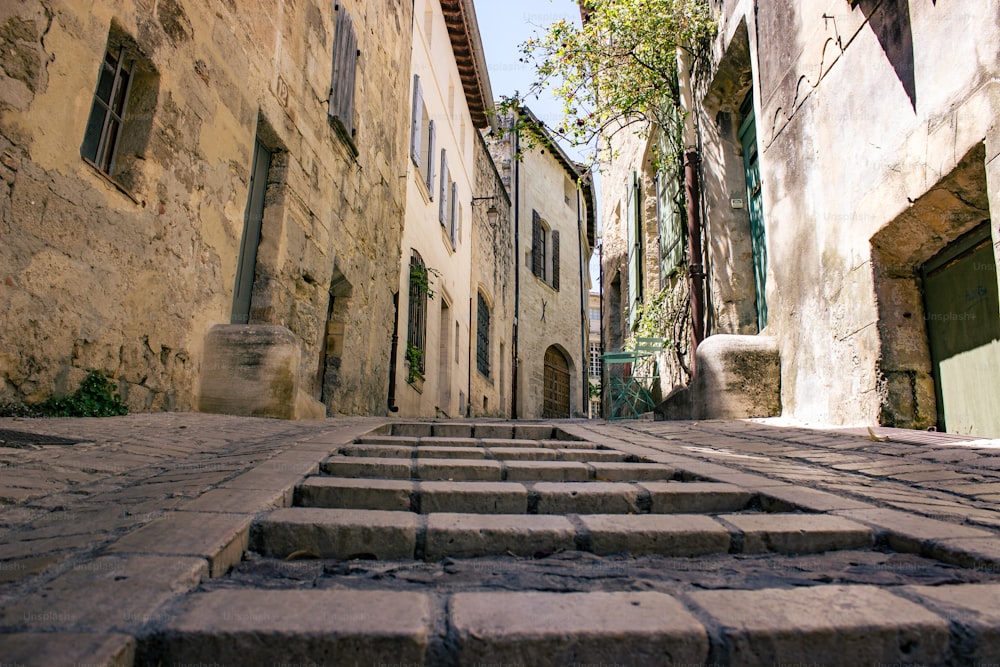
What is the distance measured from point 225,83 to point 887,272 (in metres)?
4.83

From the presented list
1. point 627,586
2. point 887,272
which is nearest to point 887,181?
point 887,272

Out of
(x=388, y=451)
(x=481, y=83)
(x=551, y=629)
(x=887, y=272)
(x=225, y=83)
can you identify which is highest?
(x=481, y=83)

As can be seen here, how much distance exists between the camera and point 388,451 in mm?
3410

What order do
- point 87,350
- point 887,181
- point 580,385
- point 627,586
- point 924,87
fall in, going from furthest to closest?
point 580,385 < point 887,181 < point 924,87 < point 87,350 < point 627,586

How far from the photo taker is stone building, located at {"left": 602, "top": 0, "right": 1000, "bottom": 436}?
12.7 ft

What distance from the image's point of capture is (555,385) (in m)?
20.5

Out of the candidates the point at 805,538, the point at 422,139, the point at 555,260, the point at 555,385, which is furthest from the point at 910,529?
the point at 555,260

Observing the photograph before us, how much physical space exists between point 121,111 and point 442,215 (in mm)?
8140

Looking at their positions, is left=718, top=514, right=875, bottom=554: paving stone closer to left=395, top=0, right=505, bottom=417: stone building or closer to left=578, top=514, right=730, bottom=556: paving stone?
left=578, top=514, right=730, bottom=556: paving stone

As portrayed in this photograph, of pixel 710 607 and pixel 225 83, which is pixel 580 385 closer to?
pixel 225 83

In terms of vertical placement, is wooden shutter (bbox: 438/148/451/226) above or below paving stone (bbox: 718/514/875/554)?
above

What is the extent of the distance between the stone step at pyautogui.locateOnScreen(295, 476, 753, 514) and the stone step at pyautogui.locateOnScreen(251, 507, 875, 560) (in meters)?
0.24

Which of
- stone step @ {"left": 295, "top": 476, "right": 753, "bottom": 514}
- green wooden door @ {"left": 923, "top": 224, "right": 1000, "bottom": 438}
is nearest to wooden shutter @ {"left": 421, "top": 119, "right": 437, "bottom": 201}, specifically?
green wooden door @ {"left": 923, "top": 224, "right": 1000, "bottom": 438}

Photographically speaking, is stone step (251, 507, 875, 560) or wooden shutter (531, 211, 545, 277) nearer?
stone step (251, 507, 875, 560)
